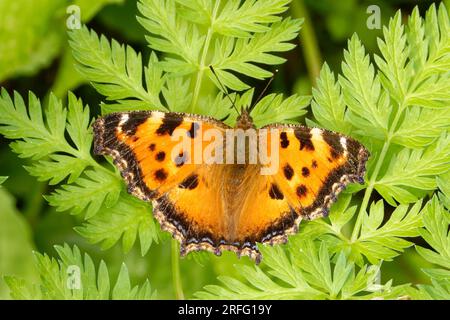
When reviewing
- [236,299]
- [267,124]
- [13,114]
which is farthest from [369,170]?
[13,114]

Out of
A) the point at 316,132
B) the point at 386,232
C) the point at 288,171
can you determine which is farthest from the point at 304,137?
the point at 386,232

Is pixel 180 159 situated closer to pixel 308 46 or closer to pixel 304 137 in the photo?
pixel 304 137

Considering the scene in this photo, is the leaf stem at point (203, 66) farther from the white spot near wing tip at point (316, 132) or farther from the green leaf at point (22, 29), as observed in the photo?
the green leaf at point (22, 29)

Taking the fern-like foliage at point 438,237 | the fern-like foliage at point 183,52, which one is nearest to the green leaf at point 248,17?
the fern-like foliage at point 183,52

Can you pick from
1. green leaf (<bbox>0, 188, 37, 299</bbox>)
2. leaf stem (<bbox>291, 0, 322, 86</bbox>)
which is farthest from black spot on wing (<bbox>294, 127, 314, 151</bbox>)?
green leaf (<bbox>0, 188, 37, 299</bbox>)

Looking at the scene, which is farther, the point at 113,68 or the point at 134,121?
the point at 113,68

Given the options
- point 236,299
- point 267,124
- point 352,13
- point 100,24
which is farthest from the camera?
point 100,24
